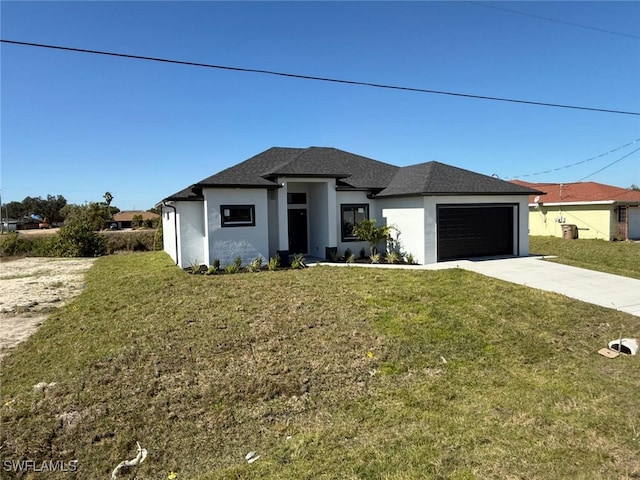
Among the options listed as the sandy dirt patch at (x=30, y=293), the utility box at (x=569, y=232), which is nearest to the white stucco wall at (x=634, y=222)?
the utility box at (x=569, y=232)

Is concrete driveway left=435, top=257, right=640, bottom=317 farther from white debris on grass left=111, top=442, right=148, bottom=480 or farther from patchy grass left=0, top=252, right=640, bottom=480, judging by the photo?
white debris on grass left=111, top=442, right=148, bottom=480

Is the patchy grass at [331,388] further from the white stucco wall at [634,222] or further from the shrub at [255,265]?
the white stucco wall at [634,222]

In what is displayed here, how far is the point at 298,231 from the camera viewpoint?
17.6 m

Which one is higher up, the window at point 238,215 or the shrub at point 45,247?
the window at point 238,215

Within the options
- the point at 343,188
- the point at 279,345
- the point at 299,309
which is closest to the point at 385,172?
the point at 343,188

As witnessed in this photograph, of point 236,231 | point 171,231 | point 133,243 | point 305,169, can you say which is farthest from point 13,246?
point 305,169

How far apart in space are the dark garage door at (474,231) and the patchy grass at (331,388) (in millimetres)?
5488

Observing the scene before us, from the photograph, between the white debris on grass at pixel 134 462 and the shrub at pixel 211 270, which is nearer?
the white debris on grass at pixel 134 462

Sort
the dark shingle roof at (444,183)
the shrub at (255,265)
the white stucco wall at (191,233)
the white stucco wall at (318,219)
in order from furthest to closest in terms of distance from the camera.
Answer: the white stucco wall at (318,219) → the dark shingle roof at (444,183) → the white stucco wall at (191,233) → the shrub at (255,265)

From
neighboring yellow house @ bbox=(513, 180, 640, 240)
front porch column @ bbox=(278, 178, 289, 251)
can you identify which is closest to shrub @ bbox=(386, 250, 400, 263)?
front porch column @ bbox=(278, 178, 289, 251)

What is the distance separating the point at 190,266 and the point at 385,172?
10.2 metres

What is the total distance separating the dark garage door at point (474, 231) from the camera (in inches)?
591

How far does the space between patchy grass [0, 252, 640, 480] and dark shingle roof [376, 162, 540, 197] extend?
5.91 meters

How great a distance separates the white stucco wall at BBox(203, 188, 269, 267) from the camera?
13750 millimetres
